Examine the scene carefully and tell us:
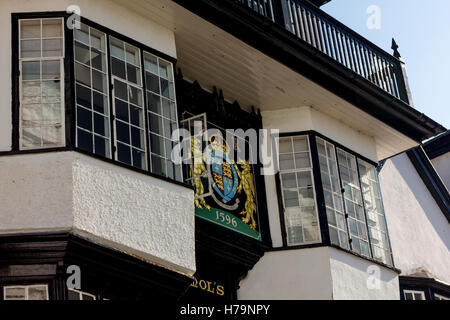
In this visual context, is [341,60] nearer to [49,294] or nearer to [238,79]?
[238,79]

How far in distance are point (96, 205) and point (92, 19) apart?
2754 mm

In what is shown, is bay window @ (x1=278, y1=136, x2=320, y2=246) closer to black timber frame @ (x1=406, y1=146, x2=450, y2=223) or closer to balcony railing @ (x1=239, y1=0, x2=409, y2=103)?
balcony railing @ (x1=239, y1=0, x2=409, y2=103)

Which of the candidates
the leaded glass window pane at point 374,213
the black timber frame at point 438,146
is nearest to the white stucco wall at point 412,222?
the leaded glass window pane at point 374,213

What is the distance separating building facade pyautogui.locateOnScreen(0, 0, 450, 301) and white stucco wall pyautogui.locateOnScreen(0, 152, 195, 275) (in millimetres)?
18

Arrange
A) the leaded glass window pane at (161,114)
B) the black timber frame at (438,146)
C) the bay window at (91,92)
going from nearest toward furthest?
the bay window at (91,92), the leaded glass window pane at (161,114), the black timber frame at (438,146)

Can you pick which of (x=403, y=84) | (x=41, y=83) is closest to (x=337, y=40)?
(x=403, y=84)

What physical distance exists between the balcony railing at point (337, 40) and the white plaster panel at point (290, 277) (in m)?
3.35

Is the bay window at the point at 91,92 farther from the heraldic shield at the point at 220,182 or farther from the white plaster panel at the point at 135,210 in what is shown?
the heraldic shield at the point at 220,182

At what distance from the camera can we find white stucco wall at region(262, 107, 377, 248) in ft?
59.2

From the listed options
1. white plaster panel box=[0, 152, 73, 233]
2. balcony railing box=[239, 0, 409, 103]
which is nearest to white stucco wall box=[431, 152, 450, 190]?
balcony railing box=[239, 0, 409, 103]

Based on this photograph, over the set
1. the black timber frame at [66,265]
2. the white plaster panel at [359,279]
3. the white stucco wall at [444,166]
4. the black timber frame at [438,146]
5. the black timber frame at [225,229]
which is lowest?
the black timber frame at [66,265]

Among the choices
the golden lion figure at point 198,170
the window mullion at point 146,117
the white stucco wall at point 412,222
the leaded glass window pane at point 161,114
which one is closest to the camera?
the window mullion at point 146,117

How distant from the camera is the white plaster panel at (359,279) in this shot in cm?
1731

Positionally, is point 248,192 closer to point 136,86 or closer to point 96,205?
point 136,86
